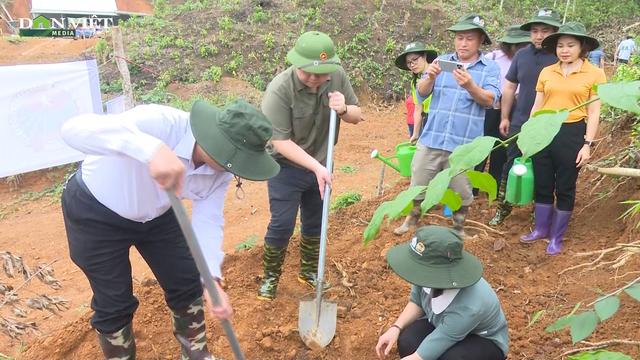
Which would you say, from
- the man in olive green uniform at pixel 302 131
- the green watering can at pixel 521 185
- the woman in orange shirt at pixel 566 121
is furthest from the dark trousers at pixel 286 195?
the woman in orange shirt at pixel 566 121

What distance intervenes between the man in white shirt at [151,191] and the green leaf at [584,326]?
104 cm

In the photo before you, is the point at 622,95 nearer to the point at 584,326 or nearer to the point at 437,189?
the point at 437,189

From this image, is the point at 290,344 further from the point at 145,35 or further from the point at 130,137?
the point at 145,35

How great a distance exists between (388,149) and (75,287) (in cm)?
553

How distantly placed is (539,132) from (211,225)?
1481 millimetres

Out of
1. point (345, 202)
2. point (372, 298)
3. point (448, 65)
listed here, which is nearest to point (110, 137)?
point (372, 298)

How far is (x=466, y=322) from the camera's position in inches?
82.8

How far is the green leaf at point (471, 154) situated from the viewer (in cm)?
99

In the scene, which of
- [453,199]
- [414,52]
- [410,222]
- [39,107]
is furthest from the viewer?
[39,107]

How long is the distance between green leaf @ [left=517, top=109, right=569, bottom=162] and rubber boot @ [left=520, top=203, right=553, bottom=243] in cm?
278

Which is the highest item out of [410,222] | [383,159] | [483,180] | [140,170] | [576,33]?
[576,33]

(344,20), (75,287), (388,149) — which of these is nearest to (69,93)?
(75,287)

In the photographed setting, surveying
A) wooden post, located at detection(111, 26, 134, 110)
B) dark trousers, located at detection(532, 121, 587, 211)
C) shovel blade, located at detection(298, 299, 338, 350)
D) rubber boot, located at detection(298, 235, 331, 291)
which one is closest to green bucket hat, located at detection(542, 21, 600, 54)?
dark trousers, located at detection(532, 121, 587, 211)

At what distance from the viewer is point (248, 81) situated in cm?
1104
